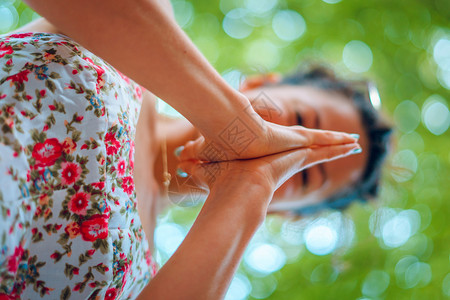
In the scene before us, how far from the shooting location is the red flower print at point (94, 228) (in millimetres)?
565

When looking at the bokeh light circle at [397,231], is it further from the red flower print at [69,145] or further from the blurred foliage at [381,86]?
the red flower print at [69,145]

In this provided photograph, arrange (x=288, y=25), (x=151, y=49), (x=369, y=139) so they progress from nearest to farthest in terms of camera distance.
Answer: (x=151, y=49) < (x=369, y=139) < (x=288, y=25)

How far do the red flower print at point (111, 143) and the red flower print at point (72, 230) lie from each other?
0.37 ft

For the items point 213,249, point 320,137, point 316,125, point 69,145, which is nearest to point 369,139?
point 316,125

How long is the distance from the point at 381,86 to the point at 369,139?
2.40 feet

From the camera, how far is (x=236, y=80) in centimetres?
80

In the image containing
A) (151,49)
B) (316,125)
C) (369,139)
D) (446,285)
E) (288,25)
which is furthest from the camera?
(288,25)

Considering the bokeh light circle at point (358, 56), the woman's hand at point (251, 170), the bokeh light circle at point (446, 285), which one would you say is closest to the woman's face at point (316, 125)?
the woman's hand at point (251, 170)

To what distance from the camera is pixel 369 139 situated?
3.25 feet

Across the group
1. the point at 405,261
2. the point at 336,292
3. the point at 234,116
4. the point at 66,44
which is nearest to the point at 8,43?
the point at 66,44

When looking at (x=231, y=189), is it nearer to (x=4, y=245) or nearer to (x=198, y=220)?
(x=198, y=220)

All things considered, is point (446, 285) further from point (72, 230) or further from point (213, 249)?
point (72, 230)

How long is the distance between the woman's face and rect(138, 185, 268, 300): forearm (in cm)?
20

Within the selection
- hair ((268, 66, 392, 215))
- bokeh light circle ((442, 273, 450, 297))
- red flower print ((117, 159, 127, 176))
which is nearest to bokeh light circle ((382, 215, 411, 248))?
bokeh light circle ((442, 273, 450, 297))
